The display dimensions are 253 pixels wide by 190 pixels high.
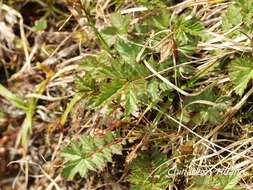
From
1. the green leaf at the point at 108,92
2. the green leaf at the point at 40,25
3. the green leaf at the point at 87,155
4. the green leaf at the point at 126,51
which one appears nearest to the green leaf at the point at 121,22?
the green leaf at the point at 126,51

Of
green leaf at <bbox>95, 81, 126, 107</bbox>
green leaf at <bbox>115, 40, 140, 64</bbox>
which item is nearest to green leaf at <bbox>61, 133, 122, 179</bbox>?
green leaf at <bbox>95, 81, 126, 107</bbox>

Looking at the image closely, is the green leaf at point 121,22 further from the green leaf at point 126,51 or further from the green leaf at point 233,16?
the green leaf at point 233,16

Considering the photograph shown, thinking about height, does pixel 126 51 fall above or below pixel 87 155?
above

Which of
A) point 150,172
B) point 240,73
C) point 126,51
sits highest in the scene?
point 126,51

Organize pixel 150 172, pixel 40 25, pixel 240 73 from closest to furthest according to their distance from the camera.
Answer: pixel 240 73 → pixel 150 172 → pixel 40 25

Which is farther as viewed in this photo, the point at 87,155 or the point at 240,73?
the point at 87,155

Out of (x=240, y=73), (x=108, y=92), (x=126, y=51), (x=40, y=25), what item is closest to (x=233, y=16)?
(x=240, y=73)

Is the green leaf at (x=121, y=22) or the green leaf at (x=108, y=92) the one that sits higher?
the green leaf at (x=121, y=22)

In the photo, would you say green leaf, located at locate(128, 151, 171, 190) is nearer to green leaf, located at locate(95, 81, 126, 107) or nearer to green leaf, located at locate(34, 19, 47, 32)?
green leaf, located at locate(95, 81, 126, 107)

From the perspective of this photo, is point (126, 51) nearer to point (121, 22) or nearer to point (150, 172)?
point (121, 22)
